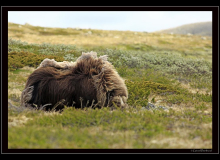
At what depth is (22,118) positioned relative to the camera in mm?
5969

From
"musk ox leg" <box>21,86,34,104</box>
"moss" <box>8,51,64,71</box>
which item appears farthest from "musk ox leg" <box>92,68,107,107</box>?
"moss" <box>8,51,64,71</box>

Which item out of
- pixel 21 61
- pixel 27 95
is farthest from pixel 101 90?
pixel 21 61

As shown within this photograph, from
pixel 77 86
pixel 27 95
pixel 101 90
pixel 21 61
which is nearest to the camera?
pixel 101 90

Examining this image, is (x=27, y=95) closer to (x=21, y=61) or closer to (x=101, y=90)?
(x=101, y=90)

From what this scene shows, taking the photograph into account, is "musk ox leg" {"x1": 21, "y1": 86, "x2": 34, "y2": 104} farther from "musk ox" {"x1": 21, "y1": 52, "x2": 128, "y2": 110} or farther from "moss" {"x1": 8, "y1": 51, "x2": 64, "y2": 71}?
"moss" {"x1": 8, "y1": 51, "x2": 64, "y2": 71}

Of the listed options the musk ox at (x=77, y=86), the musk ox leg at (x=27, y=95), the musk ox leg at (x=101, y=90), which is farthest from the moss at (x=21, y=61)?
the musk ox leg at (x=101, y=90)

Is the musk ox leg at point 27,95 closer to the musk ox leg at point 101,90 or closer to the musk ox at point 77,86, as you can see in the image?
the musk ox at point 77,86

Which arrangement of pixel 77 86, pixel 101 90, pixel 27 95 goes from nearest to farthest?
pixel 101 90 → pixel 77 86 → pixel 27 95

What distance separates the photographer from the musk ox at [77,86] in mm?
6824

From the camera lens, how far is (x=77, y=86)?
6.91m
